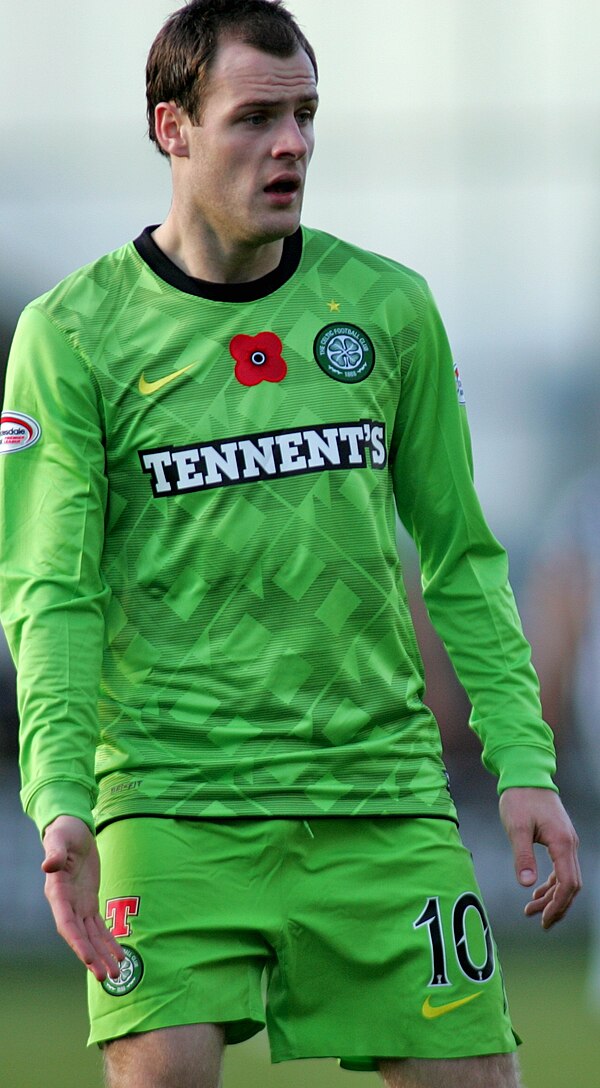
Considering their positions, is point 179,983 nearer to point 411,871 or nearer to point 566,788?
point 411,871

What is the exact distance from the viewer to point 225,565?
3211 millimetres

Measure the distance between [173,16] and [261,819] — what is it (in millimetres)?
1514

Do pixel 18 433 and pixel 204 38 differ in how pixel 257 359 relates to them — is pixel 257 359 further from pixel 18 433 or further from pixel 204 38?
pixel 204 38

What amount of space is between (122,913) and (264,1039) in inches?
223

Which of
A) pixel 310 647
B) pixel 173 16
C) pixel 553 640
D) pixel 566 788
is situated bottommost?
pixel 566 788

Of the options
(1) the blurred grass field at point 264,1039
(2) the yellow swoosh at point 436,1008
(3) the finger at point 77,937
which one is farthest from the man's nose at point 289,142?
(1) the blurred grass field at point 264,1039

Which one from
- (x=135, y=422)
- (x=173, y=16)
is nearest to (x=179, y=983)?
(x=135, y=422)

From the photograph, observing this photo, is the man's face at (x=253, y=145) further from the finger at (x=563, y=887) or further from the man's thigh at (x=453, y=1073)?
the man's thigh at (x=453, y=1073)

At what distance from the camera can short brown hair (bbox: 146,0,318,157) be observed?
3387 millimetres

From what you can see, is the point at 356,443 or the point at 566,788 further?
the point at 566,788

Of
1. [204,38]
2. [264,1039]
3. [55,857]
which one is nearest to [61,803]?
[55,857]

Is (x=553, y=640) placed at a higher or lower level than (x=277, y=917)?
lower

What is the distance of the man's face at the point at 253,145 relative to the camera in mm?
3271

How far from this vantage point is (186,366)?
130 inches
